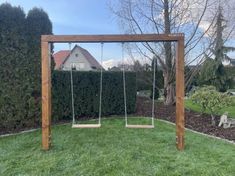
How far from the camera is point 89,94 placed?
855 centimetres

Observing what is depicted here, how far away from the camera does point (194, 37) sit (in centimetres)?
1067

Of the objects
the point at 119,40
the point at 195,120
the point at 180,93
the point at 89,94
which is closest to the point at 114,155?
the point at 180,93

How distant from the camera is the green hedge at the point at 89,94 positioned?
7859mm

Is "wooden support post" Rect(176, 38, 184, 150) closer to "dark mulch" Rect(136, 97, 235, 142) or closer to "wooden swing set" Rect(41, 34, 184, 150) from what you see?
"wooden swing set" Rect(41, 34, 184, 150)

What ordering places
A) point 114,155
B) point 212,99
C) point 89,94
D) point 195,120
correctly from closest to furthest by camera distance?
point 114,155 < point 212,99 < point 195,120 < point 89,94

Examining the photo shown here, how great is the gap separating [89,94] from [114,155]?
13.1 ft

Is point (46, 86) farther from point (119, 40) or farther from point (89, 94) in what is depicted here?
point (89, 94)

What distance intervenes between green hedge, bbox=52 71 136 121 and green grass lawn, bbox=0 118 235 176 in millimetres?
1504

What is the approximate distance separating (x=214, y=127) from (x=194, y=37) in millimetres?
4319

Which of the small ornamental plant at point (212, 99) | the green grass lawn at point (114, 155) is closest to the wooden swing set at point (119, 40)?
the green grass lawn at point (114, 155)

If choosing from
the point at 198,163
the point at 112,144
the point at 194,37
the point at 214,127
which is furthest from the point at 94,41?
the point at 194,37

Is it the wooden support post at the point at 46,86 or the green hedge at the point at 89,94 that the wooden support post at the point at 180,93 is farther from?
the green hedge at the point at 89,94

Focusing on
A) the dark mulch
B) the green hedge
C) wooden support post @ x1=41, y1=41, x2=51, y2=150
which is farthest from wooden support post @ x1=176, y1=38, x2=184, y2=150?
the green hedge

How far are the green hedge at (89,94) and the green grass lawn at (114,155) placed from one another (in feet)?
4.93
